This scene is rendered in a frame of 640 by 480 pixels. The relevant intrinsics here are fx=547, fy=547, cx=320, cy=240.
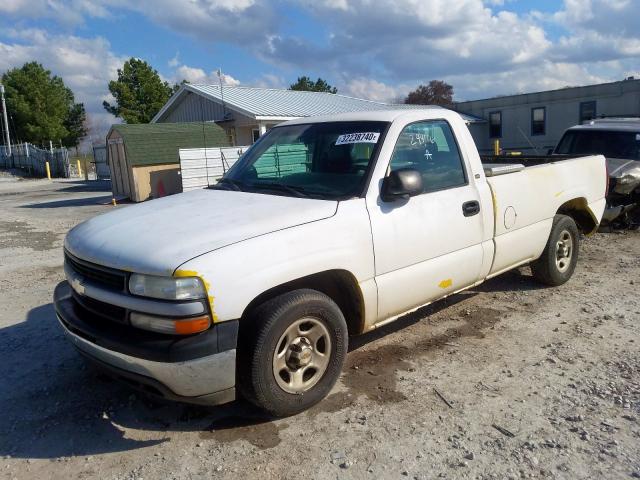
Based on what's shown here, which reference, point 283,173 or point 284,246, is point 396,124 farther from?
point 284,246

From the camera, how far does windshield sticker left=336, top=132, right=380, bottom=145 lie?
13.1ft

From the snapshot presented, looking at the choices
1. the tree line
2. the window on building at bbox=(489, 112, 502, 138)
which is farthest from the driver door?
the tree line

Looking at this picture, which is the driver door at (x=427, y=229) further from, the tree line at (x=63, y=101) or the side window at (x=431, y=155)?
the tree line at (x=63, y=101)

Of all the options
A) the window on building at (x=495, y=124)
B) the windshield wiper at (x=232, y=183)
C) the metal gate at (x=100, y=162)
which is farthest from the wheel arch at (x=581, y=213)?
the metal gate at (x=100, y=162)

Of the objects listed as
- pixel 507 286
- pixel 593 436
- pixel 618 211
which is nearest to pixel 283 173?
pixel 593 436

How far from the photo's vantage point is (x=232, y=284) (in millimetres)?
2959

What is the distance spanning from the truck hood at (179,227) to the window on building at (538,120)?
28655 mm

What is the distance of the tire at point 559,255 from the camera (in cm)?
553

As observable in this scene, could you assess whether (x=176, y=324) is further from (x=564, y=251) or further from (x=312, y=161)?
(x=564, y=251)

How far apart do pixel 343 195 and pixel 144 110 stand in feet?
127

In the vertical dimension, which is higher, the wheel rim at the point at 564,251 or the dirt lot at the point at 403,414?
the wheel rim at the point at 564,251

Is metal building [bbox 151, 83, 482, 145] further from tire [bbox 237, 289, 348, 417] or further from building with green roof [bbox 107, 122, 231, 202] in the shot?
tire [bbox 237, 289, 348, 417]

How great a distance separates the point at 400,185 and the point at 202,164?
14110 millimetres

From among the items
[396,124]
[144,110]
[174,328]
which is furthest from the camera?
[144,110]
